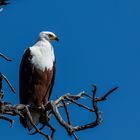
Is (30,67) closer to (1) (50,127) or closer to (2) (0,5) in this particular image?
(1) (50,127)

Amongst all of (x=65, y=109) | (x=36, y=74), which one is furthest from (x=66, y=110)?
(x=36, y=74)

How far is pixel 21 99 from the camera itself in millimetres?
8266

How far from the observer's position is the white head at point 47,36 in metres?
8.77

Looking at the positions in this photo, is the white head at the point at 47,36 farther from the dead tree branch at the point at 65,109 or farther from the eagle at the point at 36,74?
the dead tree branch at the point at 65,109

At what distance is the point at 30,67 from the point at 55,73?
44 centimetres

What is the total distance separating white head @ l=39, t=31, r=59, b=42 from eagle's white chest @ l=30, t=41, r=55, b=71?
40 centimetres

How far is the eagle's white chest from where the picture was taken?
8.14 metres

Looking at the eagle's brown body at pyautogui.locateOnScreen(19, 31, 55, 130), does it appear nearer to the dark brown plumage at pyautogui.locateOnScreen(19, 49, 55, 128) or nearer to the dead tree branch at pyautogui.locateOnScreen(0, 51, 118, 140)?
the dark brown plumage at pyautogui.locateOnScreen(19, 49, 55, 128)

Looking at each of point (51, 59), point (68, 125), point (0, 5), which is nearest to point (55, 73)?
point (51, 59)

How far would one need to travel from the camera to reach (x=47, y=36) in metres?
8.81

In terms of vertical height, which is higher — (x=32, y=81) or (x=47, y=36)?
(x=47, y=36)

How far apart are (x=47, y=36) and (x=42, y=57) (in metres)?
0.74

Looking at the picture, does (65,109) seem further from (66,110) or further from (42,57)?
(42,57)

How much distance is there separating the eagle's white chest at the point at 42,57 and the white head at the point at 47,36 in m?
0.40
